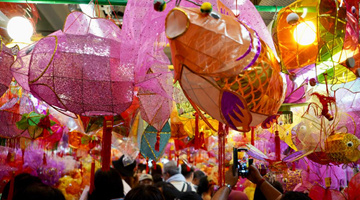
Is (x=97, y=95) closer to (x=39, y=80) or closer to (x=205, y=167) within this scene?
(x=39, y=80)

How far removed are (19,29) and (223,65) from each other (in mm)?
1366

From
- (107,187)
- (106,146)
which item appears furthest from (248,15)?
(107,187)

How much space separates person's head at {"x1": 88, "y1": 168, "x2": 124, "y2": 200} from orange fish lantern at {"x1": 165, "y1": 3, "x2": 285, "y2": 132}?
61.8 inches

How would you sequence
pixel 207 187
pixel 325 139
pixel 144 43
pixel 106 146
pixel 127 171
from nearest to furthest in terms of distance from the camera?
pixel 144 43
pixel 106 146
pixel 325 139
pixel 127 171
pixel 207 187

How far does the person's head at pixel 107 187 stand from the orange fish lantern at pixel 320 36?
5.19ft

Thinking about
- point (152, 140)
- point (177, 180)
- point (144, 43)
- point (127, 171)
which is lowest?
point (177, 180)

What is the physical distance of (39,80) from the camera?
1026mm

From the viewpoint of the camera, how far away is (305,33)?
1124 millimetres

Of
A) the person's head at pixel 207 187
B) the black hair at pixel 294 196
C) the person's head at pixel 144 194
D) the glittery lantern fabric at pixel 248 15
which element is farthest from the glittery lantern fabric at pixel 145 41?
the person's head at pixel 207 187

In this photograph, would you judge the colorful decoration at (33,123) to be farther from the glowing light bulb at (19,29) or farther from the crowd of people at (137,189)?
the glowing light bulb at (19,29)

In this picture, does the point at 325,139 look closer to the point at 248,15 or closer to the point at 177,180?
the point at 248,15

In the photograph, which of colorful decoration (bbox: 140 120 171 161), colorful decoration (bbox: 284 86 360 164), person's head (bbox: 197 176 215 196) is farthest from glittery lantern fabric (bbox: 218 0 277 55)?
person's head (bbox: 197 176 215 196)

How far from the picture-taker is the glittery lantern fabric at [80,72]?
3.32ft

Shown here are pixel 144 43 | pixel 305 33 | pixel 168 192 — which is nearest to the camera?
pixel 144 43
